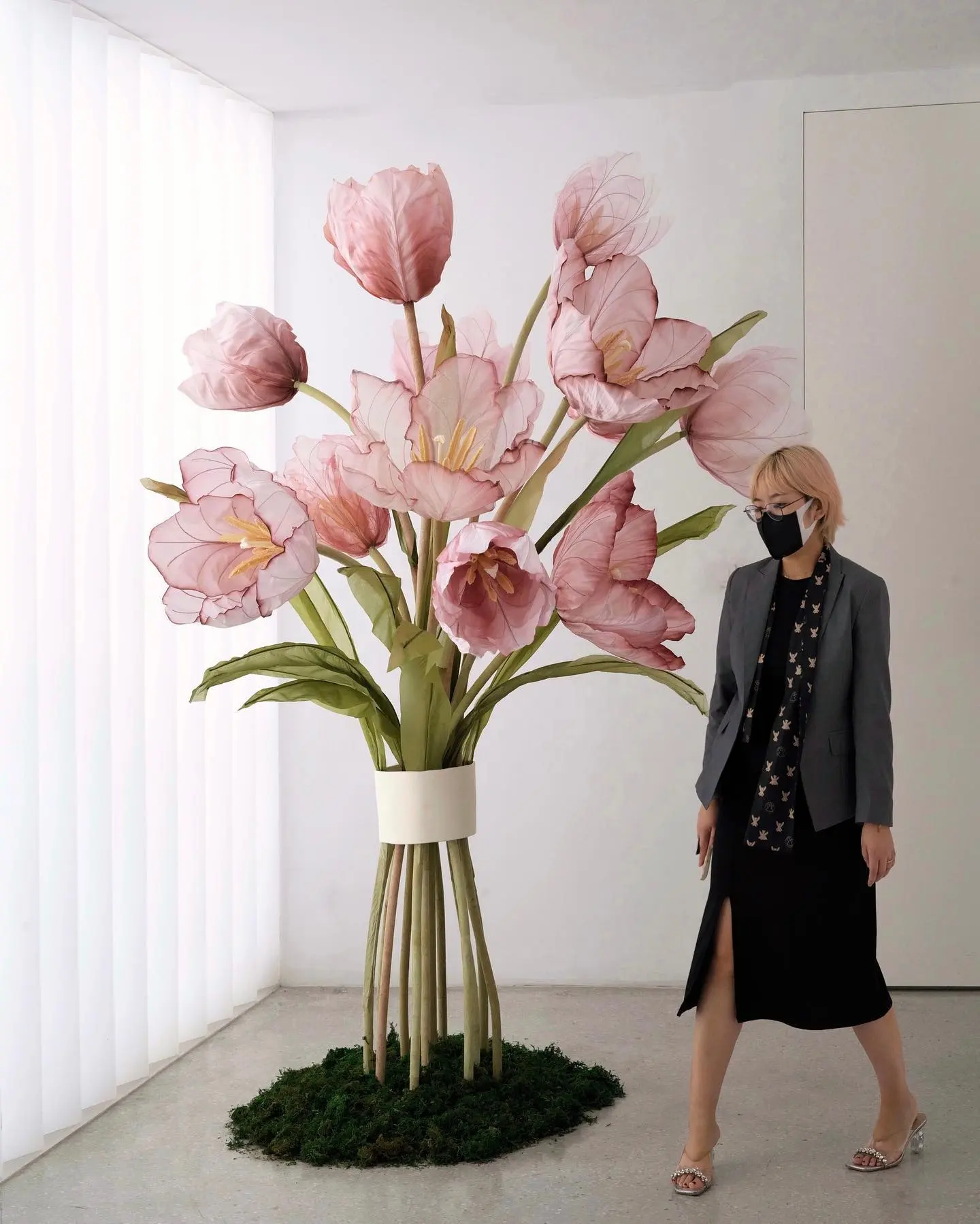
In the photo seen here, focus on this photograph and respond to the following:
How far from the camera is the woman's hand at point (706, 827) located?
2400 millimetres

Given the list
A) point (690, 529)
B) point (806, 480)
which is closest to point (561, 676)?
point (690, 529)

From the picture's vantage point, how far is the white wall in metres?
3.59

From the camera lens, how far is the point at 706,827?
2406 mm

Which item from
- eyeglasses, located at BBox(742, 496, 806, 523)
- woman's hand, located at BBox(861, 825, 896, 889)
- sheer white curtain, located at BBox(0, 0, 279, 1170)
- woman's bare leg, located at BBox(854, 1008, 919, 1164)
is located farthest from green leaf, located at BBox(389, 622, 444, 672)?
woman's bare leg, located at BBox(854, 1008, 919, 1164)

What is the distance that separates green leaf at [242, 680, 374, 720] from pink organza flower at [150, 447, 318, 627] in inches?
11.1

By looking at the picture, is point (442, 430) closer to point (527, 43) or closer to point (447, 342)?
point (447, 342)

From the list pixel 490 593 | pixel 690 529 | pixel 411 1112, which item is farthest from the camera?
pixel 411 1112

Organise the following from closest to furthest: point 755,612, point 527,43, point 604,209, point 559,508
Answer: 1. point 604,209
2. point 755,612
3. point 527,43
4. point 559,508

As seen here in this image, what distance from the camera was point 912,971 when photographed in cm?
360

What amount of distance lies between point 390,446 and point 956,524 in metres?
2.32

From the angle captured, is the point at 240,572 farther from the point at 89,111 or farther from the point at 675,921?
the point at 675,921

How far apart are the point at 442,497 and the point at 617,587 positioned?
0.32 metres

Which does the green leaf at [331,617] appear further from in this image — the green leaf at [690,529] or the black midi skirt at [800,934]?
the black midi skirt at [800,934]

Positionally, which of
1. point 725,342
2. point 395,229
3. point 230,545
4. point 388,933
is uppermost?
point 395,229
